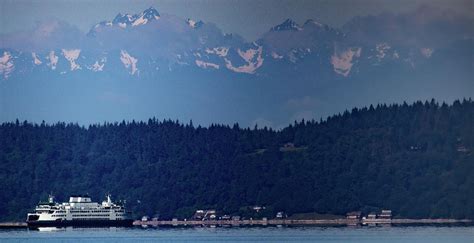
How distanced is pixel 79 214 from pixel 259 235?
97.3 feet

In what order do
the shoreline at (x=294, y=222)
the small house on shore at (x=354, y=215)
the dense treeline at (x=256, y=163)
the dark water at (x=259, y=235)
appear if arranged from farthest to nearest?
the dense treeline at (x=256, y=163) → the small house on shore at (x=354, y=215) → the shoreline at (x=294, y=222) → the dark water at (x=259, y=235)

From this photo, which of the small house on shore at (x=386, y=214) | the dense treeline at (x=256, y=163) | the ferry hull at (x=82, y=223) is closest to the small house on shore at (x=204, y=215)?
the dense treeline at (x=256, y=163)

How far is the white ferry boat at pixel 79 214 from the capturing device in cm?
12550

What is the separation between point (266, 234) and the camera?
104 meters

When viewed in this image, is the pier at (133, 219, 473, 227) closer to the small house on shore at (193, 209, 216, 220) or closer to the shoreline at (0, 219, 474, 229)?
the shoreline at (0, 219, 474, 229)

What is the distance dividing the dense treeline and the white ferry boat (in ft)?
27.4

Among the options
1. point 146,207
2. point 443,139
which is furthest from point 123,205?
point 443,139

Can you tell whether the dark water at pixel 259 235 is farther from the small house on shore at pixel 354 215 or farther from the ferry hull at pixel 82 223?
the small house on shore at pixel 354 215

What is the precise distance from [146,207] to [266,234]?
35965mm

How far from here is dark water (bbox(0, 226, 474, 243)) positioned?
91.9m

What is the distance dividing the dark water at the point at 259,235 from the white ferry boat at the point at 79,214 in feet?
30.2

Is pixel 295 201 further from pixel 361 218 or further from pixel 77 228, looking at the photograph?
pixel 77 228

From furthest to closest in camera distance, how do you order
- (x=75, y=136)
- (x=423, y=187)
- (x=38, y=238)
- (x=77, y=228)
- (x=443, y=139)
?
(x=75, y=136), (x=443, y=139), (x=423, y=187), (x=77, y=228), (x=38, y=238)

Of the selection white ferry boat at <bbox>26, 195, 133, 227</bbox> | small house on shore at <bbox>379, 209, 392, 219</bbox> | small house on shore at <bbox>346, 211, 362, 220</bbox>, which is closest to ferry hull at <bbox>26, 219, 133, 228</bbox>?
white ferry boat at <bbox>26, 195, 133, 227</bbox>
